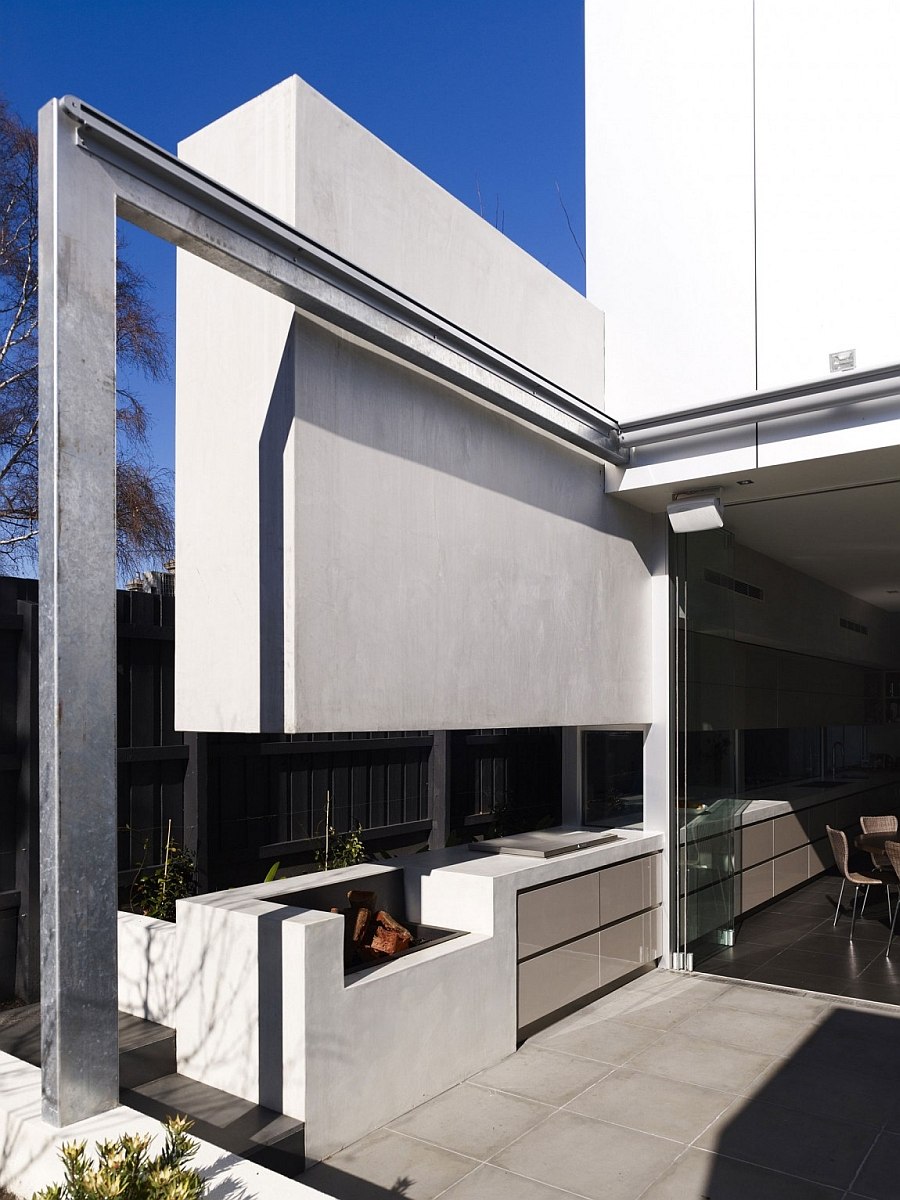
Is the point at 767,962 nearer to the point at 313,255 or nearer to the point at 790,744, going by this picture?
the point at 790,744

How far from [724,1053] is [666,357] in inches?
171

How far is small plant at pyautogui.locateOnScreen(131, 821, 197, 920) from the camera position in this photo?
233 inches

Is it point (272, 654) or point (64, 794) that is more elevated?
point (272, 654)

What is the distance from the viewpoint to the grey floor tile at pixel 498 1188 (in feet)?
12.5

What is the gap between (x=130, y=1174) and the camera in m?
2.41

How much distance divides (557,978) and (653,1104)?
1.16 m

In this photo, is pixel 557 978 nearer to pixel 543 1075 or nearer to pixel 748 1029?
pixel 543 1075

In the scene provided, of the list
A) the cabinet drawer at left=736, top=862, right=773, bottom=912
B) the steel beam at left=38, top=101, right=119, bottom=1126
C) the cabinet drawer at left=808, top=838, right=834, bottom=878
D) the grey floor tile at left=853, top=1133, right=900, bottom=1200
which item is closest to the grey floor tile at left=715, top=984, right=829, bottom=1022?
the grey floor tile at left=853, top=1133, right=900, bottom=1200

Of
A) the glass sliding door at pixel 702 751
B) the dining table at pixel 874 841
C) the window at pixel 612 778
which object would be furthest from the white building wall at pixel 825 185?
the dining table at pixel 874 841

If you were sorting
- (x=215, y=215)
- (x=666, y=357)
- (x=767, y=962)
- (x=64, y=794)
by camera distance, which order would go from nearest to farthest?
(x=64, y=794)
(x=215, y=215)
(x=666, y=357)
(x=767, y=962)

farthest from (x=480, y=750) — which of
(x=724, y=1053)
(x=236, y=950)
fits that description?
(x=236, y=950)

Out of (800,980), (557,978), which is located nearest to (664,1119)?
(557,978)

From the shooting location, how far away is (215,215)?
12.0 feet

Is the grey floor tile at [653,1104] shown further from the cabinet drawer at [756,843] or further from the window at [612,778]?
the cabinet drawer at [756,843]
